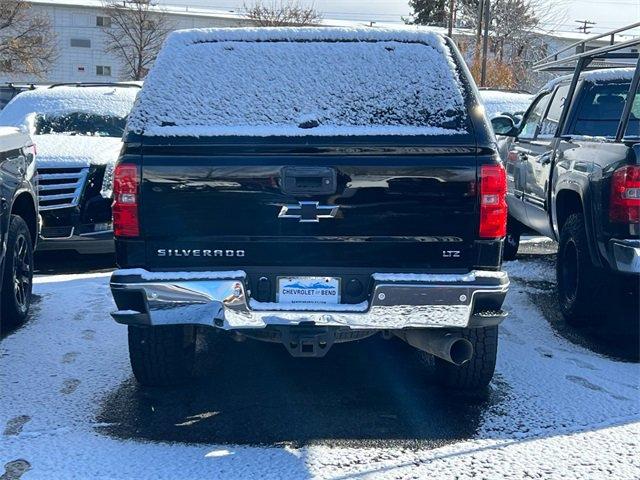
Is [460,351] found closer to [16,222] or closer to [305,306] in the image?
[305,306]

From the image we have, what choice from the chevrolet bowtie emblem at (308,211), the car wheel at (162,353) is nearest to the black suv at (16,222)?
the car wheel at (162,353)

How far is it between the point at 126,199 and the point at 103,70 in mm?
53109

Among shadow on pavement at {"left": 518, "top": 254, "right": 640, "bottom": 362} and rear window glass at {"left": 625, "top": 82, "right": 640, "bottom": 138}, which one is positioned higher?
rear window glass at {"left": 625, "top": 82, "right": 640, "bottom": 138}

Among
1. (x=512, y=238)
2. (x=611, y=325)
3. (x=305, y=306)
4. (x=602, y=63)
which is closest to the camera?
(x=305, y=306)

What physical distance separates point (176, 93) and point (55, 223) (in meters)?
4.23

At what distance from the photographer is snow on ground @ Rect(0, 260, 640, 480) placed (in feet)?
11.6

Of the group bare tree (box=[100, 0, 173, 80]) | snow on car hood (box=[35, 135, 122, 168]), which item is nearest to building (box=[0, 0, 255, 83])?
bare tree (box=[100, 0, 173, 80])

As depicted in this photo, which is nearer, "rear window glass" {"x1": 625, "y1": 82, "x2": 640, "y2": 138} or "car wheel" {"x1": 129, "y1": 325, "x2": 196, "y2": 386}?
"car wheel" {"x1": 129, "y1": 325, "x2": 196, "y2": 386}

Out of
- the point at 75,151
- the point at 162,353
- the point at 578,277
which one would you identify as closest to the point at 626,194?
the point at 578,277

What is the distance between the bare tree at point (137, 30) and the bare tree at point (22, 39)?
5398 millimetres

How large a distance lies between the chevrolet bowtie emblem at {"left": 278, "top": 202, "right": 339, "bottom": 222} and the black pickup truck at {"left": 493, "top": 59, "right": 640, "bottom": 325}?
7.25 ft

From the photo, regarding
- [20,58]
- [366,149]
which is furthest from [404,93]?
[20,58]

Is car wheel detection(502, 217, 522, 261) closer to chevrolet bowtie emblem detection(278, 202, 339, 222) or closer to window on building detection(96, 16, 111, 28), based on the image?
chevrolet bowtie emblem detection(278, 202, 339, 222)

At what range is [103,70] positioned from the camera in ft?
177
